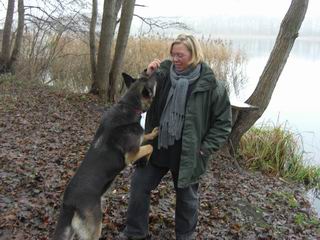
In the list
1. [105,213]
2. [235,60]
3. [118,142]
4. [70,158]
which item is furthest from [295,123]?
[118,142]

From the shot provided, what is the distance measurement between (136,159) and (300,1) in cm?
562

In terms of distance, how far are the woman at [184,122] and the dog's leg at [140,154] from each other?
0.10m

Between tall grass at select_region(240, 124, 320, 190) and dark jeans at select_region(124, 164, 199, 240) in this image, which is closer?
dark jeans at select_region(124, 164, 199, 240)

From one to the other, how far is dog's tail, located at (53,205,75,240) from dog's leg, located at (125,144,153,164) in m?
0.77

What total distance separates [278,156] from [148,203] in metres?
5.75

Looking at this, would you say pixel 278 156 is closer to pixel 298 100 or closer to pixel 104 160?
pixel 104 160

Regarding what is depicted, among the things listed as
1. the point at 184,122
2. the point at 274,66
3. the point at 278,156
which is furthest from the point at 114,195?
the point at 278,156

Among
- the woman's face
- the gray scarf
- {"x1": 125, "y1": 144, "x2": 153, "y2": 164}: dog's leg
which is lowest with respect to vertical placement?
{"x1": 125, "y1": 144, "x2": 153, "y2": 164}: dog's leg

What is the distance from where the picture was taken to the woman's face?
4.04 m

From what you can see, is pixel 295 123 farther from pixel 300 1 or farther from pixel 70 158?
pixel 70 158

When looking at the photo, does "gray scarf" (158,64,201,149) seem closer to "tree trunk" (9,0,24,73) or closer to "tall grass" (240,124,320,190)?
"tall grass" (240,124,320,190)

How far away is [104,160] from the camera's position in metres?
3.96

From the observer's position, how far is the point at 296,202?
25.0 feet

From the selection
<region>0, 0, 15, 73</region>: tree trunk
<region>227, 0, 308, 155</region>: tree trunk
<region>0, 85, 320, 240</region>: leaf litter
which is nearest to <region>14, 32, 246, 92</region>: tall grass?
<region>0, 0, 15, 73</region>: tree trunk
